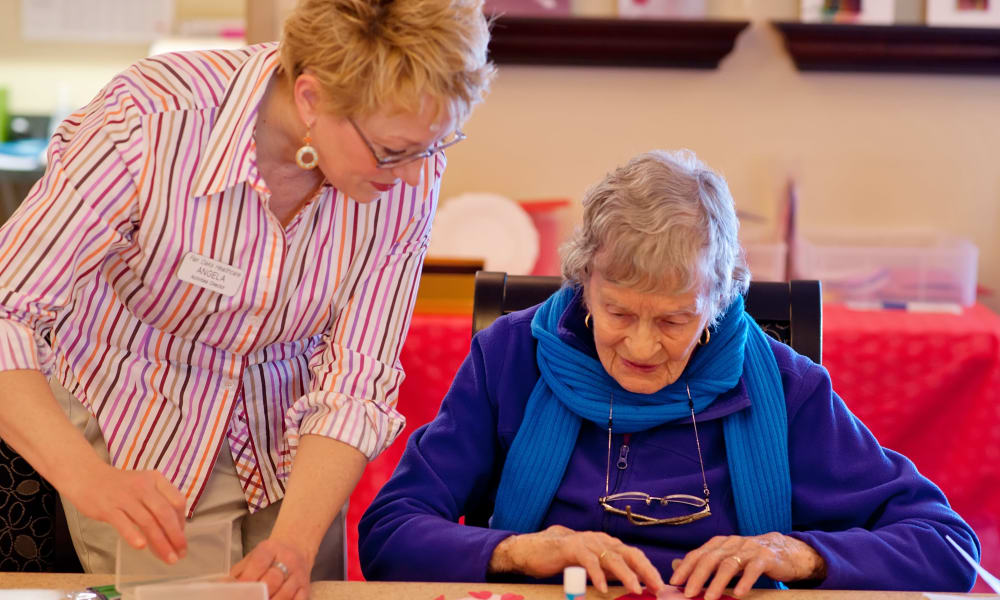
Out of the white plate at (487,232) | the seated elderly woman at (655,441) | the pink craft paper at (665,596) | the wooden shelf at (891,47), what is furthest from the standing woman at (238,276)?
the wooden shelf at (891,47)

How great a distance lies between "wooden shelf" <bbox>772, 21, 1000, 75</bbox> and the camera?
334 centimetres

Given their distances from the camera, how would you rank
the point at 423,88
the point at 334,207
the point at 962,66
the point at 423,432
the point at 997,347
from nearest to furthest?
the point at 423,88, the point at 334,207, the point at 423,432, the point at 997,347, the point at 962,66

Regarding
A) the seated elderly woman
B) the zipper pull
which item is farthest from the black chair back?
the zipper pull

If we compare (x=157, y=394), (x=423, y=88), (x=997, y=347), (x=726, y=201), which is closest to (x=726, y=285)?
(x=726, y=201)

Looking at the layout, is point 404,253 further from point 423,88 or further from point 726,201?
point 726,201

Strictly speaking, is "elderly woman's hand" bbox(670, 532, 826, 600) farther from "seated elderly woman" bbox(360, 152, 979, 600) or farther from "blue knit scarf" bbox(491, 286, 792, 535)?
"blue knit scarf" bbox(491, 286, 792, 535)

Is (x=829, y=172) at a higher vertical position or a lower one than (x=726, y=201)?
lower

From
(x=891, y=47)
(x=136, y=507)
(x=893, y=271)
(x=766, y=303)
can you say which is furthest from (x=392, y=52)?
(x=891, y=47)

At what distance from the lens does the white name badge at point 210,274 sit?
142 centimetres

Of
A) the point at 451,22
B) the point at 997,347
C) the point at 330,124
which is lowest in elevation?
the point at 997,347

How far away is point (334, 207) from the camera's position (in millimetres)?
1521

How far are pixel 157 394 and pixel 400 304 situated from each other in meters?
0.39

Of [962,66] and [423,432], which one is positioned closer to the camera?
[423,432]

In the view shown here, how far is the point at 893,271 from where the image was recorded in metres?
3.28
